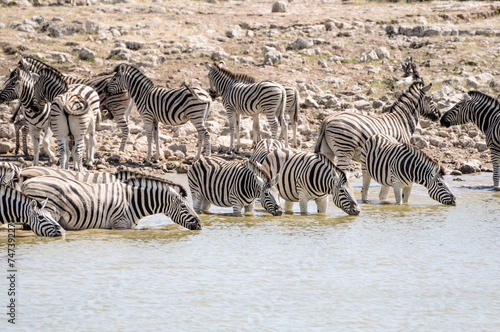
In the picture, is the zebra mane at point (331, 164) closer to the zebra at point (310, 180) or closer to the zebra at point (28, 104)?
the zebra at point (310, 180)

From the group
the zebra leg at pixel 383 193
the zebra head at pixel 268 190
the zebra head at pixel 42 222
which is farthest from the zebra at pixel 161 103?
the zebra head at pixel 42 222

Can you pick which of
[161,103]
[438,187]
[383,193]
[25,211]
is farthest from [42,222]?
[161,103]

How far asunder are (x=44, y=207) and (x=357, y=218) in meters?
4.38

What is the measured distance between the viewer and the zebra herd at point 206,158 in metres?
9.84

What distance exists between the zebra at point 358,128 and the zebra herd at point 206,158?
2 cm

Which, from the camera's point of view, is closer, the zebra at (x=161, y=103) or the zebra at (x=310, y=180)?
the zebra at (x=310, y=180)

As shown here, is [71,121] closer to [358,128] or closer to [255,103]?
[255,103]

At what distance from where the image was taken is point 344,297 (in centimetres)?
731

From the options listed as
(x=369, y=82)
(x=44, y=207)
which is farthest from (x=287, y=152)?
(x=369, y=82)

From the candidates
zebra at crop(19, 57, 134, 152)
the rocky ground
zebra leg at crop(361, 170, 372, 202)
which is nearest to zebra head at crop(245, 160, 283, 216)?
zebra leg at crop(361, 170, 372, 202)

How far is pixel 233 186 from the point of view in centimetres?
→ 1115

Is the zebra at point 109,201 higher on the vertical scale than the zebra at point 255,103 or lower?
lower

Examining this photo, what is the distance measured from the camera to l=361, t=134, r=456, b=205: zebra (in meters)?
12.1

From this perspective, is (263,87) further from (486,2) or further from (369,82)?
(486,2)
